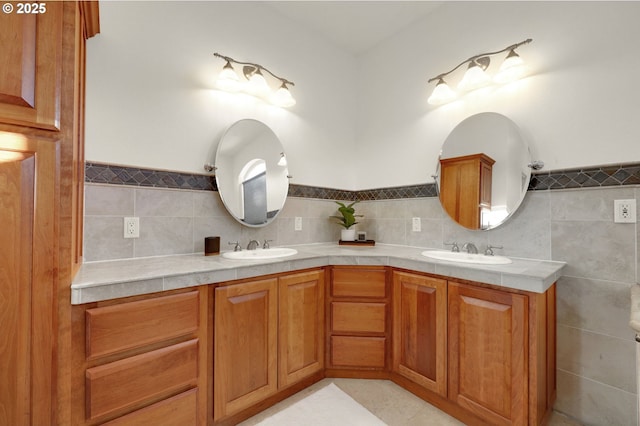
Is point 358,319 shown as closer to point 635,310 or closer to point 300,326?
point 300,326

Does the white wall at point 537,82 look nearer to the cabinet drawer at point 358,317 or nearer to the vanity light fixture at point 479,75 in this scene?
the vanity light fixture at point 479,75

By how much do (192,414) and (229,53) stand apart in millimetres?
2276

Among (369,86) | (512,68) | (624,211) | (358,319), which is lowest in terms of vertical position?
(358,319)

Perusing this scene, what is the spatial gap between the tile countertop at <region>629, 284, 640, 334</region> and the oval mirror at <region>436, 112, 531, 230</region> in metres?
0.64

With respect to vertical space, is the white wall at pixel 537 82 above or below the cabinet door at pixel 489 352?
above

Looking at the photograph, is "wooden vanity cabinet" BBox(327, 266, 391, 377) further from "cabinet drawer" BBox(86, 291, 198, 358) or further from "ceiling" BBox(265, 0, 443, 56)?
"ceiling" BBox(265, 0, 443, 56)

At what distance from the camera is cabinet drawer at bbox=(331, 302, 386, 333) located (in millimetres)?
1855

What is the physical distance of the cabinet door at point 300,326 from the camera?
1.63 meters

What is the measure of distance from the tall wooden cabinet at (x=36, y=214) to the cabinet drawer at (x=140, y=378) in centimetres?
9

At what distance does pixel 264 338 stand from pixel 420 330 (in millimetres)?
949

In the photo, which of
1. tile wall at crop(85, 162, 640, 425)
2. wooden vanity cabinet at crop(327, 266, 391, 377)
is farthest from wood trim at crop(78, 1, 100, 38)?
wooden vanity cabinet at crop(327, 266, 391, 377)

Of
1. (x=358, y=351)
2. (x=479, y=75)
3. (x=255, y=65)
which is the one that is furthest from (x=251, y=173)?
(x=479, y=75)

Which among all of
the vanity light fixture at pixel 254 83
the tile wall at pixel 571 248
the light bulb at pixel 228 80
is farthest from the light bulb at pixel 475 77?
the light bulb at pixel 228 80

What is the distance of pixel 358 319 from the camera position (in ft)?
6.14
